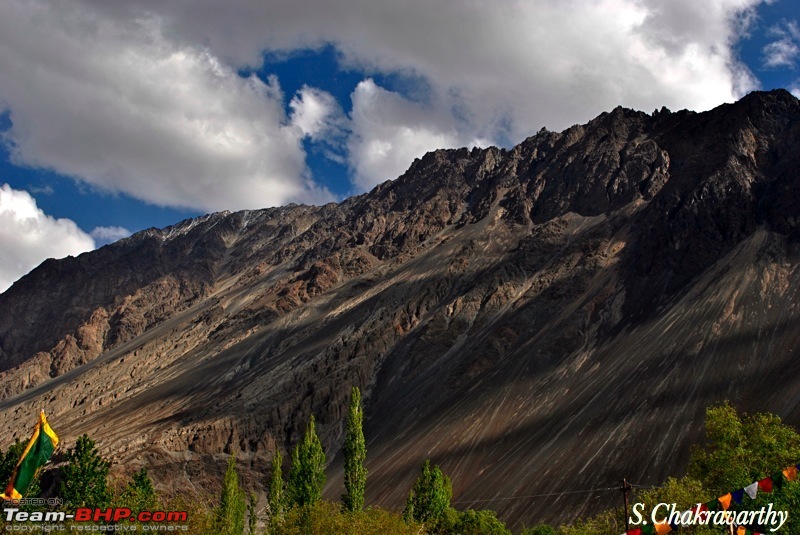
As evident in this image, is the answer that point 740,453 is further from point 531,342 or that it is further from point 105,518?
point 531,342

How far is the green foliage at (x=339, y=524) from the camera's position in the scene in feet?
91.9

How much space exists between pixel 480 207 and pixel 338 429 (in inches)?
3674

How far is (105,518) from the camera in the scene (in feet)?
103

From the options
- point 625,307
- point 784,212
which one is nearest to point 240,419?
point 625,307

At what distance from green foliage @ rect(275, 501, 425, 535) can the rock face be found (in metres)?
38.0

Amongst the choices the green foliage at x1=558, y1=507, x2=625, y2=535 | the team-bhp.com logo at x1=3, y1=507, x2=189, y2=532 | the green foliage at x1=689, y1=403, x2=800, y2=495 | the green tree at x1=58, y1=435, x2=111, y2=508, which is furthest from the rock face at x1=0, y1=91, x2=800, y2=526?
the team-bhp.com logo at x1=3, y1=507, x2=189, y2=532

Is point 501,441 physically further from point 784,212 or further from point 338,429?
point 784,212

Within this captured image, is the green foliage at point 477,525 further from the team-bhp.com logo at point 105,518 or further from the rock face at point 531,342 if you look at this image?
the team-bhp.com logo at point 105,518

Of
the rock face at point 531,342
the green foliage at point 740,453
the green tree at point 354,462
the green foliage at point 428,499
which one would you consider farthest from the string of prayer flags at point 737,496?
the rock face at point 531,342

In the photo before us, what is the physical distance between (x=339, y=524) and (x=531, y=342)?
82497 mm

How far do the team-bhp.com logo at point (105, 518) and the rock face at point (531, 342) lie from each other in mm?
43031

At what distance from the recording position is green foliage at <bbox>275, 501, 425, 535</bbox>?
91.9 ft

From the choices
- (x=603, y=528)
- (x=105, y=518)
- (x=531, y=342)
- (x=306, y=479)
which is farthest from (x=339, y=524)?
(x=531, y=342)

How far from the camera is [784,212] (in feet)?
339
